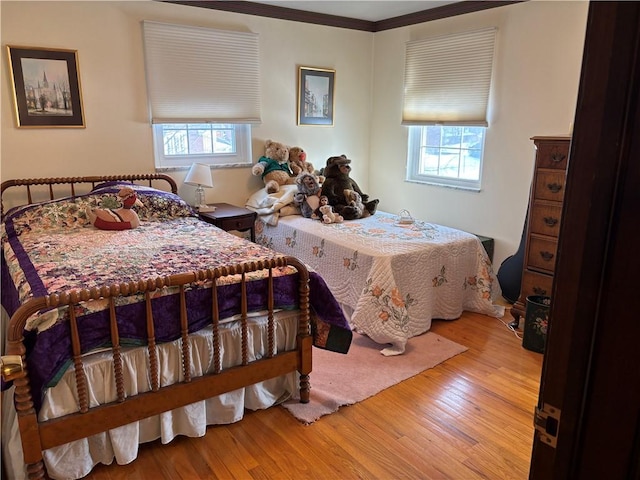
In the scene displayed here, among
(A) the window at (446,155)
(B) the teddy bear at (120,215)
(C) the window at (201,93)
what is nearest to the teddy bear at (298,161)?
(C) the window at (201,93)

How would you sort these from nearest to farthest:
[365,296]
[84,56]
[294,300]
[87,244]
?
[294,300] < [87,244] < [365,296] < [84,56]

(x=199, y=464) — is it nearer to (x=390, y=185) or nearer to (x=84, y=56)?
(x=84, y=56)

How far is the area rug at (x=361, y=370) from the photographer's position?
2.37 meters

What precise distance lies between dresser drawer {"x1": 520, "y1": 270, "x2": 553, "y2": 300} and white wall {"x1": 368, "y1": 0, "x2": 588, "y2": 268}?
72 centimetres

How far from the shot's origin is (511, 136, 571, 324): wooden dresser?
9.30 ft

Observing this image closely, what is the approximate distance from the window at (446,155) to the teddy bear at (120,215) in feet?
8.43

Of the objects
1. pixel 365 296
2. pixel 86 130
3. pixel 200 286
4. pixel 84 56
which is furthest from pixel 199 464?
pixel 84 56

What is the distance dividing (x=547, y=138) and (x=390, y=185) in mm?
2054

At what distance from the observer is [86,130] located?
344cm

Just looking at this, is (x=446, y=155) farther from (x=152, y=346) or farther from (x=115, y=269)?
(x=152, y=346)

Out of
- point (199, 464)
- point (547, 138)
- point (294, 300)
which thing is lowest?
point (199, 464)

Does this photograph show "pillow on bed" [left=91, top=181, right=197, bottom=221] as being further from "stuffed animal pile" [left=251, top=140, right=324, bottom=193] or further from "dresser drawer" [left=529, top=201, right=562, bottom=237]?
"dresser drawer" [left=529, top=201, right=562, bottom=237]

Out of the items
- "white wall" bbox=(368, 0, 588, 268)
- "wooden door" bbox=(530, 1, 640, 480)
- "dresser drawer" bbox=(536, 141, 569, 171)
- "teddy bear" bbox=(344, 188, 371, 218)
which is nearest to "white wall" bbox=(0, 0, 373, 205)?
"white wall" bbox=(368, 0, 588, 268)

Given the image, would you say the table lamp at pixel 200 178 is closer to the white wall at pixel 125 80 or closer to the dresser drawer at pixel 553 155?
the white wall at pixel 125 80
